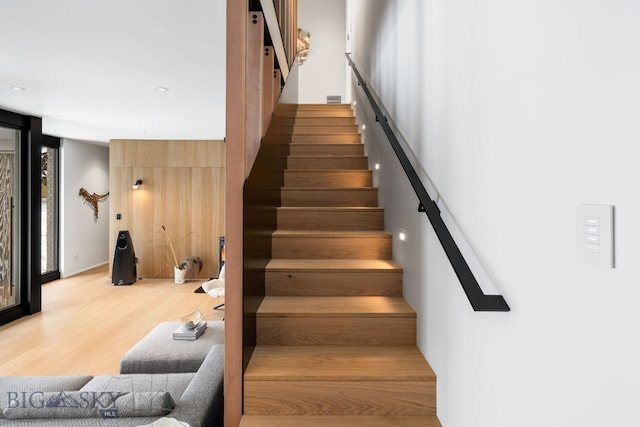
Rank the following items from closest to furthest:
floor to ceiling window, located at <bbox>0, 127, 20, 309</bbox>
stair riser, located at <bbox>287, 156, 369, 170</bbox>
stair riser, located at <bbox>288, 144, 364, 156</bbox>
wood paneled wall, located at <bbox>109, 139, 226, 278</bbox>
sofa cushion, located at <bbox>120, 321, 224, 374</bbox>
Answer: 1. sofa cushion, located at <bbox>120, 321, 224, 374</bbox>
2. stair riser, located at <bbox>287, 156, 369, 170</bbox>
3. stair riser, located at <bbox>288, 144, 364, 156</bbox>
4. floor to ceiling window, located at <bbox>0, 127, 20, 309</bbox>
5. wood paneled wall, located at <bbox>109, 139, 226, 278</bbox>

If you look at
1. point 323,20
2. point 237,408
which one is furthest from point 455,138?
point 323,20

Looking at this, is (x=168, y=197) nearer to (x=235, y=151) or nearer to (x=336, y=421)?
(x=235, y=151)

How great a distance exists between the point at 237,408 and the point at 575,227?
1484mm

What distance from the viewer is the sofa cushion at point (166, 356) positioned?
9.83 ft

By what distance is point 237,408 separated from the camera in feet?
5.55

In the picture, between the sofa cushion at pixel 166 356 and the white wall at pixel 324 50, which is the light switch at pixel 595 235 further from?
the white wall at pixel 324 50

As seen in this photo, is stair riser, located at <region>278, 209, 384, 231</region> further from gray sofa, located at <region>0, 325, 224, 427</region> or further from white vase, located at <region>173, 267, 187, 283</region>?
white vase, located at <region>173, 267, 187, 283</region>

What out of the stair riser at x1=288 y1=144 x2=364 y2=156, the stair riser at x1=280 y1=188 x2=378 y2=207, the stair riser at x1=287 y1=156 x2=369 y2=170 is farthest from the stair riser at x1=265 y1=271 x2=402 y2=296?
the stair riser at x1=288 y1=144 x2=364 y2=156

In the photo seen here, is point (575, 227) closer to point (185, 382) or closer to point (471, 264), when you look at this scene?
point (471, 264)

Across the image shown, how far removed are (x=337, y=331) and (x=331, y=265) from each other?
49 cm

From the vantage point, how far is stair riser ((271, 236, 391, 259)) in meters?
2.68

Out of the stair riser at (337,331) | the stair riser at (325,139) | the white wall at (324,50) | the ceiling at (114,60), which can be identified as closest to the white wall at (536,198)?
the stair riser at (337,331)

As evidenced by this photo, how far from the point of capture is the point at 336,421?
1.66 m

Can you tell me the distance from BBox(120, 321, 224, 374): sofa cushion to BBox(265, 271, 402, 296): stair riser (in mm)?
1170
